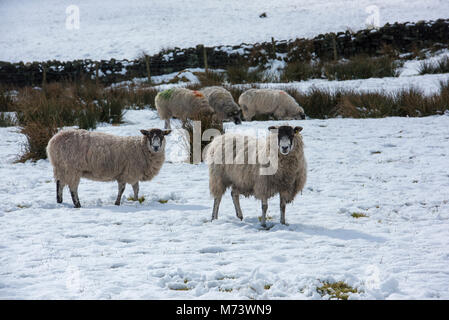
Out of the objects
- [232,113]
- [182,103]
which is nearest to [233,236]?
[182,103]

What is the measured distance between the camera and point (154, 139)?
6512 millimetres

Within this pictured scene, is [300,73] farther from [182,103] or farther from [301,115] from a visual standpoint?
[182,103]

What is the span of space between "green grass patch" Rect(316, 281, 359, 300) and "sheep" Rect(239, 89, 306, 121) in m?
9.79

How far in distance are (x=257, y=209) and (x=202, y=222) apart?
1019 mm

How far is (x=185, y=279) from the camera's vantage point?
3.64 meters

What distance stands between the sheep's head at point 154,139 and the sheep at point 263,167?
1.08 meters

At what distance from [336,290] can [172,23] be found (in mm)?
36569

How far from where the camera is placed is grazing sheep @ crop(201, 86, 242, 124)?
12.3 meters

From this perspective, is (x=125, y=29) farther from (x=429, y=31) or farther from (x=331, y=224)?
(x=331, y=224)

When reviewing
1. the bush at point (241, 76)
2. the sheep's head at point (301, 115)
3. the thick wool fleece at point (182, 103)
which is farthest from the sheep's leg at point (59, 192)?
the bush at point (241, 76)

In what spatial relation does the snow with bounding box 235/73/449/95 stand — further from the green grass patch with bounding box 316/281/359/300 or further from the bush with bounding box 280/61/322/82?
the green grass patch with bounding box 316/281/359/300

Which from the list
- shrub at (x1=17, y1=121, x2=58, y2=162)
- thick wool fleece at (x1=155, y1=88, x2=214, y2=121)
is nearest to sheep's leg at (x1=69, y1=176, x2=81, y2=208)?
shrub at (x1=17, y1=121, x2=58, y2=162)

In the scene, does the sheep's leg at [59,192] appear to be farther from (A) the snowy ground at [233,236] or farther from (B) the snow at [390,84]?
(B) the snow at [390,84]
